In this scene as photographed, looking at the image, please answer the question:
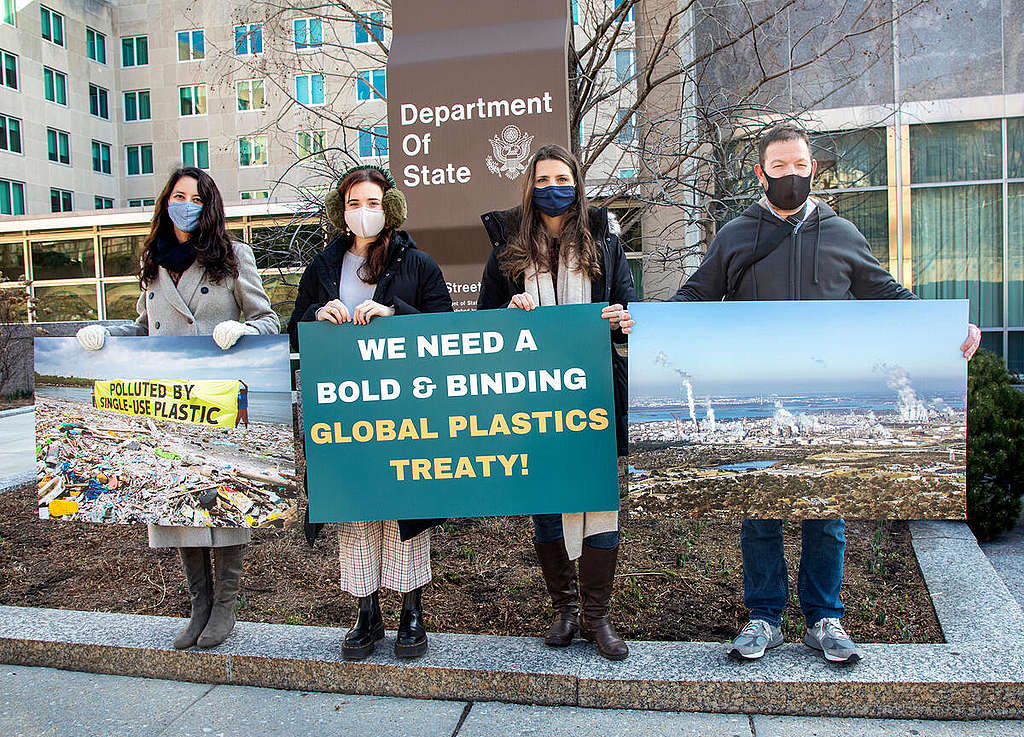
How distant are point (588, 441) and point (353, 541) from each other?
41.9 inches

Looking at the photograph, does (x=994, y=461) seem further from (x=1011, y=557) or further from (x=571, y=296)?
(x=571, y=296)

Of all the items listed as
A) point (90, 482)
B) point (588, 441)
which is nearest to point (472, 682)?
point (588, 441)

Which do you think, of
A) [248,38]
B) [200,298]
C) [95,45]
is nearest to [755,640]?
[200,298]

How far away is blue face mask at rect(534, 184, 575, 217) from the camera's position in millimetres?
3301

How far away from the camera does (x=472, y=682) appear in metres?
3.29

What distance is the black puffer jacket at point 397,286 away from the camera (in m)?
3.41

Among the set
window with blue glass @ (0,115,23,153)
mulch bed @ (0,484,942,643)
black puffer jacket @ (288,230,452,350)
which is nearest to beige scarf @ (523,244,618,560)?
black puffer jacket @ (288,230,452,350)

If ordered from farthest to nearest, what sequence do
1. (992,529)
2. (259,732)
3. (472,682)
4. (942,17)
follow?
(942,17), (992,529), (472,682), (259,732)

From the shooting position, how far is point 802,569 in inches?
134

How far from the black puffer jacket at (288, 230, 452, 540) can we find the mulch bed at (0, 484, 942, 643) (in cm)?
92

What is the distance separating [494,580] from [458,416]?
4.90 ft

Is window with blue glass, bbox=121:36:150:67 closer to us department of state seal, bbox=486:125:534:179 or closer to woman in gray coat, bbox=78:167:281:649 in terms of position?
us department of state seal, bbox=486:125:534:179

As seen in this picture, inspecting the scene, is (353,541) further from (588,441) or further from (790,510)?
(790,510)

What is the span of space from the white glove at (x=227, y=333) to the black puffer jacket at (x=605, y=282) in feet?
3.21
